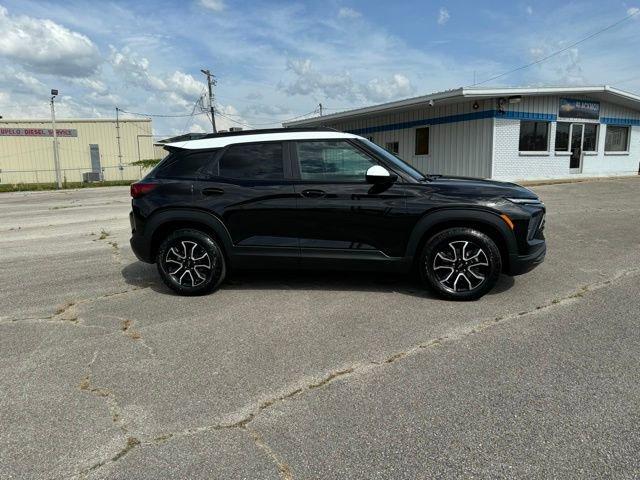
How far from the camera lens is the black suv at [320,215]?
489cm

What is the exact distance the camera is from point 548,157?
19812 mm

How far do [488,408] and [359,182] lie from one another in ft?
8.97

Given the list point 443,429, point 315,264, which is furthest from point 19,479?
point 315,264

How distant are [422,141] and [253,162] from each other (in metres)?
17.3

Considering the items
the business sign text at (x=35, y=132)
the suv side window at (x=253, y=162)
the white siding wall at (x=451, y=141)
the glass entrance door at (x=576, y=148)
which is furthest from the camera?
the business sign text at (x=35, y=132)

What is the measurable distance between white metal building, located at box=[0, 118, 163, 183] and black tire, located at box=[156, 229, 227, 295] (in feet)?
144

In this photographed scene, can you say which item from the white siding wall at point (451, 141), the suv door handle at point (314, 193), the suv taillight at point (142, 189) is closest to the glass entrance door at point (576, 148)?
the white siding wall at point (451, 141)

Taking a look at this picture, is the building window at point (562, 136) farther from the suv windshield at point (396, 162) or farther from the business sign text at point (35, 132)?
the business sign text at point (35, 132)

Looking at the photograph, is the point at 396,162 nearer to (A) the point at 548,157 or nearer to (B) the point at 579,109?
(A) the point at 548,157

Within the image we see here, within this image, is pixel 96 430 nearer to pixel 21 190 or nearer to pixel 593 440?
pixel 593 440

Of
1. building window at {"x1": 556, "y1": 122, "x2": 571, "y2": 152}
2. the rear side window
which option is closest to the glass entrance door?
building window at {"x1": 556, "y1": 122, "x2": 571, "y2": 152}

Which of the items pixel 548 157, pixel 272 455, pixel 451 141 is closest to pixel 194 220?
pixel 272 455

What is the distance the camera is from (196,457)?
2.54 metres

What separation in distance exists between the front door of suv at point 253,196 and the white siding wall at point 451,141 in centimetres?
1487
